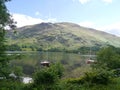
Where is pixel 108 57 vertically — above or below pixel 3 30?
below

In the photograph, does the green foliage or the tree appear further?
the green foliage

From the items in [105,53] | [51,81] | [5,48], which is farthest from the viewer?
[105,53]

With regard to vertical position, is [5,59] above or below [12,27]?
below

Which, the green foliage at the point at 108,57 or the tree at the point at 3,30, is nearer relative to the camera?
the tree at the point at 3,30

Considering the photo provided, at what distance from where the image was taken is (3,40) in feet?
87.0

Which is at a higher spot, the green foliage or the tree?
the tree

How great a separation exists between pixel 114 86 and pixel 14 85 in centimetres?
945

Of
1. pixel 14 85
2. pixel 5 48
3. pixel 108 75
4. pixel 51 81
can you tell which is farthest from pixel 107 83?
pixel 5 48

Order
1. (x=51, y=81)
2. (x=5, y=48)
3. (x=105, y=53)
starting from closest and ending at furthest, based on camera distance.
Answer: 1. (x=51, y=81)
2. (x=5, y=48)
3. (x=105, y=53)

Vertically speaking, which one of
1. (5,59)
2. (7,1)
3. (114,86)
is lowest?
(114,86)

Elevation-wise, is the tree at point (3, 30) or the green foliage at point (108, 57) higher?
the tree at point (3, 30)

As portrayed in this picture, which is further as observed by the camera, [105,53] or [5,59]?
[105,53]

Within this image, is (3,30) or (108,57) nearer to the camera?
(3,30)

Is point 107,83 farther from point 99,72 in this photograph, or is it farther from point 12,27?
point 12,27
